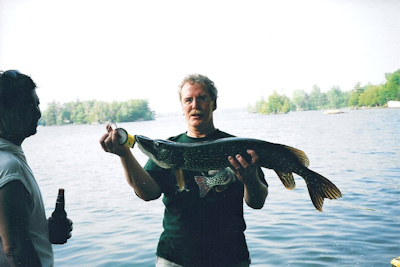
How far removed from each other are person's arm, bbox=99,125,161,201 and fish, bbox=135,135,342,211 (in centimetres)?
12

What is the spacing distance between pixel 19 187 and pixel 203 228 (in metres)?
1.13

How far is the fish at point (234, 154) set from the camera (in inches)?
83.3

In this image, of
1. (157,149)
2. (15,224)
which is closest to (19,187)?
(15,224)

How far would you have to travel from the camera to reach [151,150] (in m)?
2.14

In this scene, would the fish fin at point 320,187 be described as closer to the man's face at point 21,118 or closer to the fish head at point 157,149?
the fish head at point 157,149

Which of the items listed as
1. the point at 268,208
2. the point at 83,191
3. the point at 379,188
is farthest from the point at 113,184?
the point at 379,188

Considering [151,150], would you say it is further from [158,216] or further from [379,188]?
[379,188]

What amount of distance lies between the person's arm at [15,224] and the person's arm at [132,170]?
0.57 metres

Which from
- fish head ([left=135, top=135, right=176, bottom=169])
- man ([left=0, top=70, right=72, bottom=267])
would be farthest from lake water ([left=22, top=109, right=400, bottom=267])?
man ([left=0, top=70, right=72, bottom=267])

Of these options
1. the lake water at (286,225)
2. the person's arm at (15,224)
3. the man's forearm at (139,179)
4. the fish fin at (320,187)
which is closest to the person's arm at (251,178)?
the fish fin at (320,187)

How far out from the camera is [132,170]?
2301 mm

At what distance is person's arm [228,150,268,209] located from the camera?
2139 millimetres

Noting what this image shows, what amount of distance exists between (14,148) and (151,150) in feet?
2.37

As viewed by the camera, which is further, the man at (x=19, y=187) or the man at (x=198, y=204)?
the man at (x=198, y=204)
